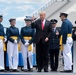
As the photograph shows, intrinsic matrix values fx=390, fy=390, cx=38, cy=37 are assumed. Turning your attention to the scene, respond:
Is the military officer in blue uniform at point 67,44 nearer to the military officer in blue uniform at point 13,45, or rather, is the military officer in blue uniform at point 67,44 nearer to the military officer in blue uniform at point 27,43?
the military officer in blue uniform at point 27,43

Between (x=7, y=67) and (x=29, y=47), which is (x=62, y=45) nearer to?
(x=29, y=47)

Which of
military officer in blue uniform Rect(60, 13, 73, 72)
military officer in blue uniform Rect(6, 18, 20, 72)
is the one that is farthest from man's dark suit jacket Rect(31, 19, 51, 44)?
military officer in blue uniform Rect(6, 18, 20, 72)

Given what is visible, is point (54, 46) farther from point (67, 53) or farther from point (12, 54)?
point (12, 54)

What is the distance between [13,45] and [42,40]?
88 centimetres

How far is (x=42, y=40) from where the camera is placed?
1122cm

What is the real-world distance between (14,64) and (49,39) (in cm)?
Result: 125

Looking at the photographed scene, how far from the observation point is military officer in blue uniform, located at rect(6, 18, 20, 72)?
1133 centimetres

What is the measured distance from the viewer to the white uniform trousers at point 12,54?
11336mm

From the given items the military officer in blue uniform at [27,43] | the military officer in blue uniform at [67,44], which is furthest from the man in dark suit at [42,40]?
the military officer in blue uniform at [67,44]

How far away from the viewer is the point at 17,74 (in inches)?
400

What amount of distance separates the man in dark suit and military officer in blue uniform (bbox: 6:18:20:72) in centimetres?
57

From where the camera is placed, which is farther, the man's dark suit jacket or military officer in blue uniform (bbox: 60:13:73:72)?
the man's dark suit jacket

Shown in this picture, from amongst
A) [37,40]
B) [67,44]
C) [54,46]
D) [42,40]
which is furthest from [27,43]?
[67,44]

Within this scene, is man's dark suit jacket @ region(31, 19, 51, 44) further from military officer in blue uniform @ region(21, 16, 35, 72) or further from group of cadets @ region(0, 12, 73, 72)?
military officer in blue uniform @ region(21, 16, 35, 72)
